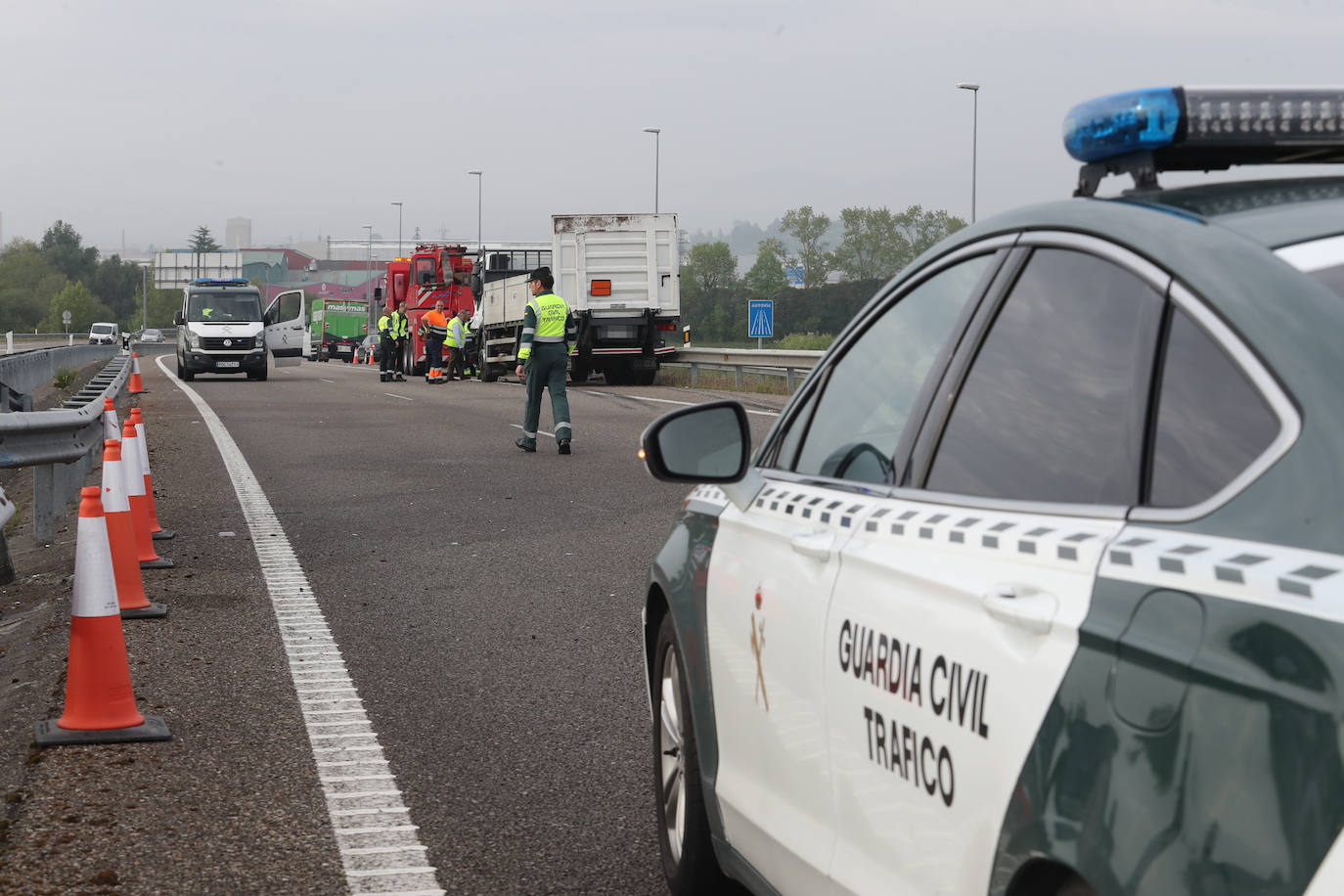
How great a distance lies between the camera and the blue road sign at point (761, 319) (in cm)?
3669

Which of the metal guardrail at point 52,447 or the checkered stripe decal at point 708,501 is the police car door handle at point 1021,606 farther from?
the metal guardrail at point 52,447

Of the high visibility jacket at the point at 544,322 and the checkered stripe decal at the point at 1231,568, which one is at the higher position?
the high visibility jacket at the point at 544,322

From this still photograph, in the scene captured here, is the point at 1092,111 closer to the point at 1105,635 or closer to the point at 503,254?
the point at 1105,635

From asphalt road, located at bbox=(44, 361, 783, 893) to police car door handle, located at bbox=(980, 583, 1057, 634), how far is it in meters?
2.20

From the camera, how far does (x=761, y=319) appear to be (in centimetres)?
3700

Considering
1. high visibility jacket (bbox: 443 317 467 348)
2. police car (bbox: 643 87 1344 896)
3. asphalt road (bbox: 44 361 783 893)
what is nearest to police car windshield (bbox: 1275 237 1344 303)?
police car (bbox: 643 87 1344 896)

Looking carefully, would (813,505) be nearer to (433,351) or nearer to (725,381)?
(725,381)

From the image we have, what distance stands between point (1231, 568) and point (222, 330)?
4072cm

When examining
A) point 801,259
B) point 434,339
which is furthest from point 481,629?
point 801,259

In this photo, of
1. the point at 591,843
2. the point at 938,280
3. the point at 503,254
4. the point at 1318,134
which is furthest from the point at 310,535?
the point at 503,254

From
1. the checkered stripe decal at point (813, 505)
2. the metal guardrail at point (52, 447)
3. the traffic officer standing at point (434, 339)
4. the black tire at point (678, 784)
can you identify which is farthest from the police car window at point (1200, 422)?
the traffic officer standing at point (434, 339)

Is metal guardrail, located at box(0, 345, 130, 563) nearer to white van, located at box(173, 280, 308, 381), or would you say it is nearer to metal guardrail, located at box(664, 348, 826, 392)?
metal guardrail, located at box(664, 348, 826, 392)

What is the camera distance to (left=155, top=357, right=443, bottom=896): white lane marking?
14.2 feet

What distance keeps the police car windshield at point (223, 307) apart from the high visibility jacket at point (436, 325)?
484 centimetres
